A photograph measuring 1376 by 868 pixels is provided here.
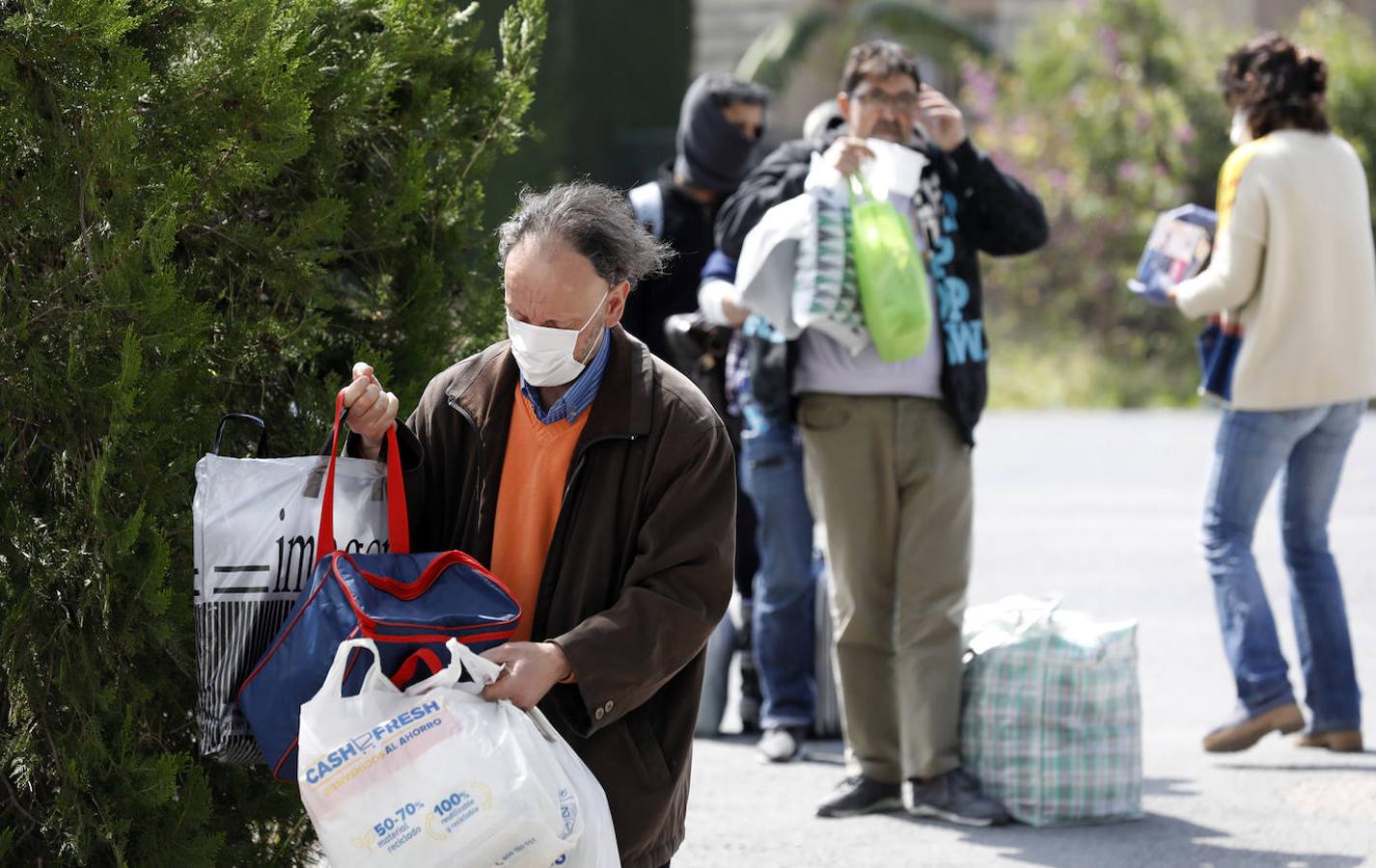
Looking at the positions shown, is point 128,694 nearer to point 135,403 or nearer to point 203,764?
point 203,764

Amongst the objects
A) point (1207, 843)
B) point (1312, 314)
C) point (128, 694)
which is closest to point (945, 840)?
point (1207, 843)

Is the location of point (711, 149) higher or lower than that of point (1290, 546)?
higher

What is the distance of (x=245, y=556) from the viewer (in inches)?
123

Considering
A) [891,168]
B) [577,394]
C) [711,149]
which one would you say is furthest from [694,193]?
[577,394]

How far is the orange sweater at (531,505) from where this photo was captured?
10.7 ft

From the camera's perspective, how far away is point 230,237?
3371 millimetres

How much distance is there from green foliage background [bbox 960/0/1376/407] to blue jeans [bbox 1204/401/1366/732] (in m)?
13.5

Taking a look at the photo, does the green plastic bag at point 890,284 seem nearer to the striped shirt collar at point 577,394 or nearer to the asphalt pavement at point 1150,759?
the asphalt pavement at point 1150,759

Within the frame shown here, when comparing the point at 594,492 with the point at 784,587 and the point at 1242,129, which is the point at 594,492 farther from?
the point at 1242,129

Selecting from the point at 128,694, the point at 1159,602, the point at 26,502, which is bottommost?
the point at 1159,602

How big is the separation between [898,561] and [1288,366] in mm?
1483

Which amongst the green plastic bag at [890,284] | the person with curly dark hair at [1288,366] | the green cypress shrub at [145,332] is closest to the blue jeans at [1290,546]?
the person with curly dark hair at [1288,366]

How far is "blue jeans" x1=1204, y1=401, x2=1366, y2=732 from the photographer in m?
6.04

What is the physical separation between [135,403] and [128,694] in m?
0.52
